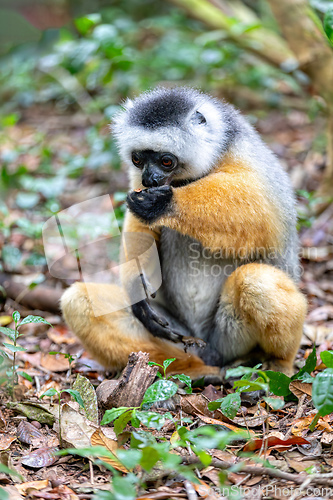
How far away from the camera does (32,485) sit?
12.0 feet

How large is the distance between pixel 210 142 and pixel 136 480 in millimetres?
3494

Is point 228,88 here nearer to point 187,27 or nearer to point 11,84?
point 187,27

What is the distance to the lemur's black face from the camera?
5.29 m

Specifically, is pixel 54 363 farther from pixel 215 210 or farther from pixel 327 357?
pixel 327 357

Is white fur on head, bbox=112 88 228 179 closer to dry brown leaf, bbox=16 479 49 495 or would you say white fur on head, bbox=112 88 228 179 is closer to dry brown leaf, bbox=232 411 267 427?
dry brown leaf, bbox=232 411 267 427

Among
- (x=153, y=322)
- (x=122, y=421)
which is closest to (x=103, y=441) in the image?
(x=122, y=421)

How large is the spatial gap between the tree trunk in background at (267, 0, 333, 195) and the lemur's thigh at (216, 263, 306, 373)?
4397 mm

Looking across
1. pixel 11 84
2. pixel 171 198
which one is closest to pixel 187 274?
pixel 171 198

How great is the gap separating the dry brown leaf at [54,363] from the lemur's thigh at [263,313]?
198cm

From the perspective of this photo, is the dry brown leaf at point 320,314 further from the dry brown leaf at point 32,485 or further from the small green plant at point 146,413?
the dry brown leaf at point 32,485

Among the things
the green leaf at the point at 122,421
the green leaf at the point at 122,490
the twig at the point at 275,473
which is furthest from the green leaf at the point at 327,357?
the green leaf at the point at 122,490

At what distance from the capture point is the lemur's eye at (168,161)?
5312 millimetres

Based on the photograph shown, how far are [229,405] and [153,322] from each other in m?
1.53

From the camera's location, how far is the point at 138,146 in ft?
17.5
